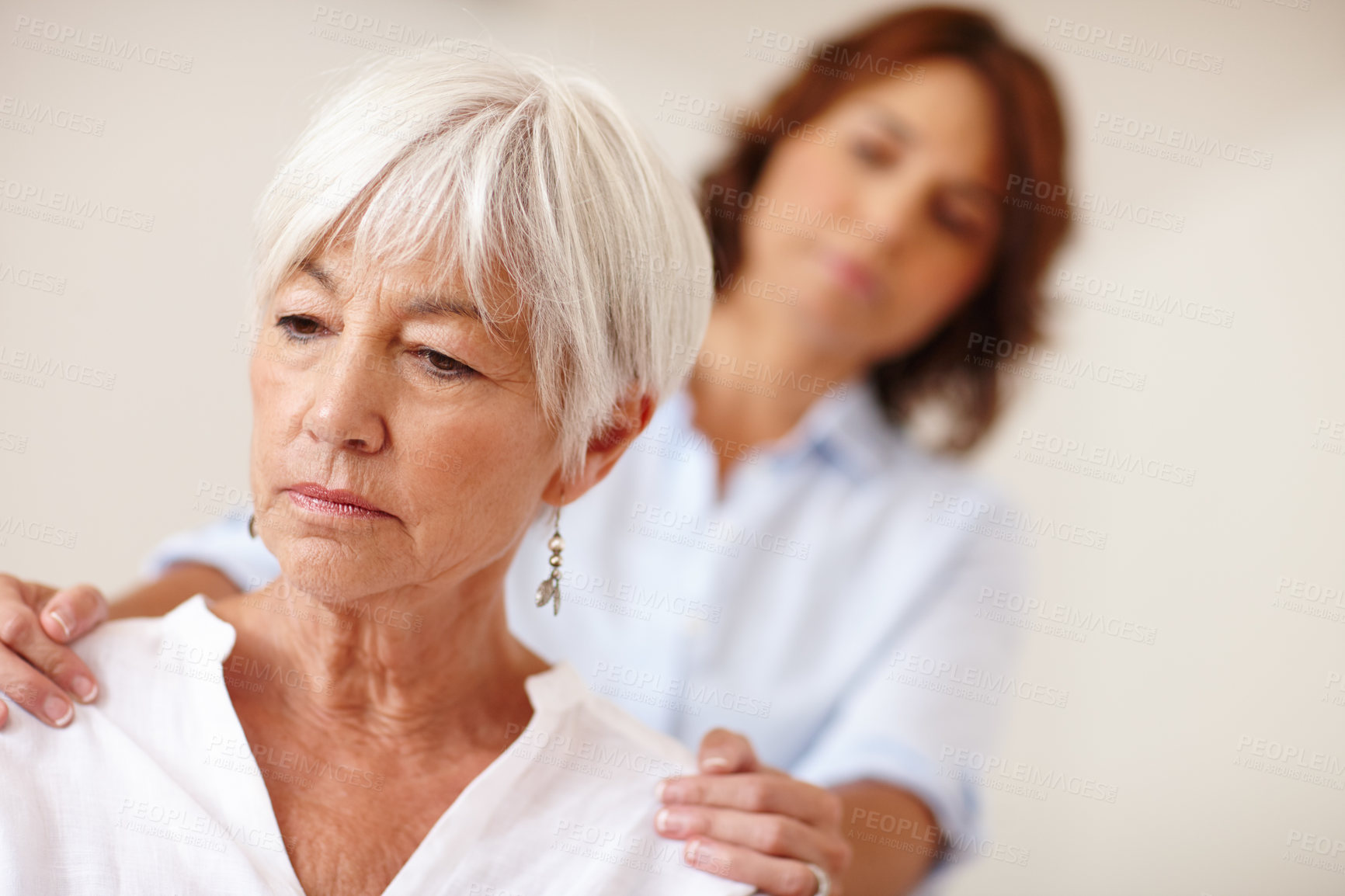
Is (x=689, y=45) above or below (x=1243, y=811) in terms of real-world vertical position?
above

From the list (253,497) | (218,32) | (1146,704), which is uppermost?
(218,32)

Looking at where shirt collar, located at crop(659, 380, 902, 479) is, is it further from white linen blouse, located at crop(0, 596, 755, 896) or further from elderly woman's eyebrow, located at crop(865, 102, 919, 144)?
white linen blouse, located at crop(0, 596, 755, 896)

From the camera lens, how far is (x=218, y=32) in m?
2.65

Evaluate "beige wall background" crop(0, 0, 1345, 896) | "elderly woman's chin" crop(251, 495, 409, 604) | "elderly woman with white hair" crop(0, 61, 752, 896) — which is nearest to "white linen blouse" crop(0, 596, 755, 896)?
"elderly woman with white hair" crop(0, 61, 752, 896)

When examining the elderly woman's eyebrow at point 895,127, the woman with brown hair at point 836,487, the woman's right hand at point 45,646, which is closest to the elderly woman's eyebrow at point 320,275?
the woman's right hand at point 45,646

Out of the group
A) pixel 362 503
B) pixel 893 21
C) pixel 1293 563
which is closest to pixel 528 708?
pixel 362 503

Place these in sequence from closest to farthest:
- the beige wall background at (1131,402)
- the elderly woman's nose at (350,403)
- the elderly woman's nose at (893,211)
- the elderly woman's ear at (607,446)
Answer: the elderly woman's nose at (350,403)
the elderly woman's ear at (607,446)
the elderly woman's nose at (893,211)
the beige wall background at (1131,402)

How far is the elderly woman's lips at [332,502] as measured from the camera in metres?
1.06

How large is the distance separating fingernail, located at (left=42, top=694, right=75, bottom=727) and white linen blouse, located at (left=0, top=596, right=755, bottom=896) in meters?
0.01

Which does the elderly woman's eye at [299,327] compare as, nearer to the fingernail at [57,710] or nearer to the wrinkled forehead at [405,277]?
the wrinkled forehead at [405,277]

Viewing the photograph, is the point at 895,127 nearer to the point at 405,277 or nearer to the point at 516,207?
the point at 516,207

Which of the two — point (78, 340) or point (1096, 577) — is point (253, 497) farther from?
point (1096, 577)

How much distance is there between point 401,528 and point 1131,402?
2.67 metres

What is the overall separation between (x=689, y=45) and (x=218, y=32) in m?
1.32
